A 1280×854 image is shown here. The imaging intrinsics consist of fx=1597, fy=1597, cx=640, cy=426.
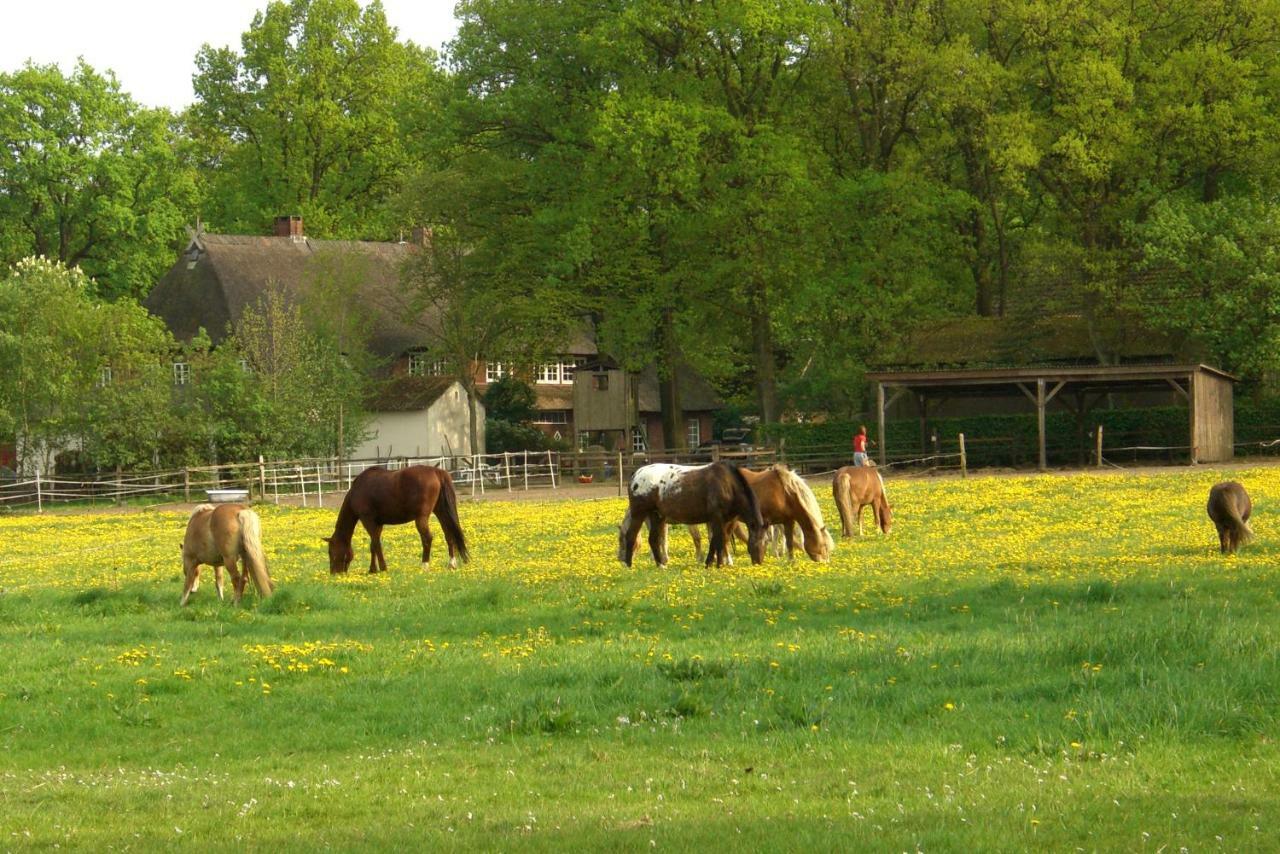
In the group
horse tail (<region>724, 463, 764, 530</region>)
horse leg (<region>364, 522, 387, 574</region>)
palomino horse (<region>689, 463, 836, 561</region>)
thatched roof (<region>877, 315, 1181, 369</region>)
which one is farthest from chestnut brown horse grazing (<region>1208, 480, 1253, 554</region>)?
thatched roof (<region>877, 315, 1181, 369</region>)

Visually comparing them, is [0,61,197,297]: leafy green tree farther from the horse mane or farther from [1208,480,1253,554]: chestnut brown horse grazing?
[1208,480,1253,554]: chestnut brown horse grazing

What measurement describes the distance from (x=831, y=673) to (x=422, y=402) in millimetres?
57185

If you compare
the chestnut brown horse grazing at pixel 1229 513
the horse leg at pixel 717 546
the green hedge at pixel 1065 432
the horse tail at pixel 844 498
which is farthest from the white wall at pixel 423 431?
the chestnut brown horse grazing at pixel 1229 513

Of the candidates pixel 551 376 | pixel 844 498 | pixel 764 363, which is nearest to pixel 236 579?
pixel 844 498

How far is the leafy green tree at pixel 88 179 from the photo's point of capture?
76.0 metres

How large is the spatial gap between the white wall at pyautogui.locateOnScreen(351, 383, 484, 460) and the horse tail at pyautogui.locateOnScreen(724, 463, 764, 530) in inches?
1863

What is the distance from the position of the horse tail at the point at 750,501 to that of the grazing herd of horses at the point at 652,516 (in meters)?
0.01

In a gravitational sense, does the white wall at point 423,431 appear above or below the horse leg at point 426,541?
above

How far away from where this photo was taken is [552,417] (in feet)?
A: 249

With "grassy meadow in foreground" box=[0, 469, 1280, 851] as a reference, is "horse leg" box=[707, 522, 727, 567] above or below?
above

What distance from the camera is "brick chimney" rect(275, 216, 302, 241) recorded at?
7712 centimetres

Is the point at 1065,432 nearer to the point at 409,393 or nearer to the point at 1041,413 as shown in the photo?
the point at 1041,413

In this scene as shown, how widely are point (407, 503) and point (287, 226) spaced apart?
55382 millimetres

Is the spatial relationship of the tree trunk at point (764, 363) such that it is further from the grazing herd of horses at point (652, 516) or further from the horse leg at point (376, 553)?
the horse leg at point (376, 553)
